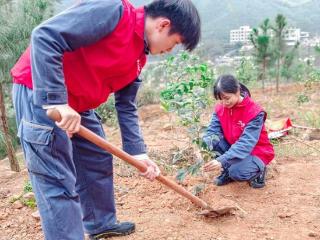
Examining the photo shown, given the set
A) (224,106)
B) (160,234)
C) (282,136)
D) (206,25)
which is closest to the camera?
(160,234)

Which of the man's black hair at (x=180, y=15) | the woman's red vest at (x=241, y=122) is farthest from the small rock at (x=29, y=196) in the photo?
the man's black hair at (x=180, y=15)

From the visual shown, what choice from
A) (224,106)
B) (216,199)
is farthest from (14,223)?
(224,106)

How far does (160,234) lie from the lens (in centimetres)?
260

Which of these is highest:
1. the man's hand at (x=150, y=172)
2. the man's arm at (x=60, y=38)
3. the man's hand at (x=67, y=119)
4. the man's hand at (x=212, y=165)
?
the man's arm at (x=60, y=38)

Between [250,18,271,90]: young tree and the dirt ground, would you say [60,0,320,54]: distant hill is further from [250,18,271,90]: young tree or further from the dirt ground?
the dirt ground

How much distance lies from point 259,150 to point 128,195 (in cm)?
104

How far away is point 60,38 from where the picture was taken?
1.70 meters

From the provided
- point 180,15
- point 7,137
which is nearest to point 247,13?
point 7,137

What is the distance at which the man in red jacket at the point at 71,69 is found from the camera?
1713 mm

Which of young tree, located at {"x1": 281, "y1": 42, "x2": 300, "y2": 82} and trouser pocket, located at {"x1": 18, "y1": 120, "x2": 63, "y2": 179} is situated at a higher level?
trouser pocket, located at {"x1": 18, "y1": 120, "x2": 63, "y2": 179}

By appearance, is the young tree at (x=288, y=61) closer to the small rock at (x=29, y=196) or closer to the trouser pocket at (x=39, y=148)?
the small rock at (x=29, y=196)

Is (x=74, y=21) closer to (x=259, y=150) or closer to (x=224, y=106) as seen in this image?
(x=224, y=106)

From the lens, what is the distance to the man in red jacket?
1713 millimetres

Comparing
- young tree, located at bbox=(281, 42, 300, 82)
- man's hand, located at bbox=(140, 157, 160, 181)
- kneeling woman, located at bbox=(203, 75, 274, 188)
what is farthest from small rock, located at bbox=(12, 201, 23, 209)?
young tree, located at bbox=(281, 42, 300, 82)
